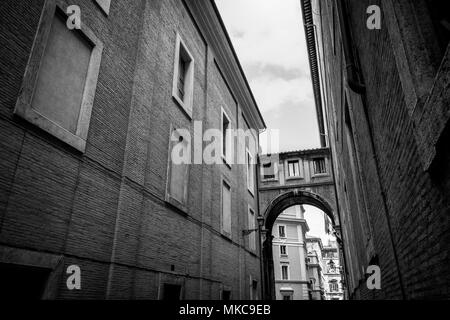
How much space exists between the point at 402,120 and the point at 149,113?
5952 mm

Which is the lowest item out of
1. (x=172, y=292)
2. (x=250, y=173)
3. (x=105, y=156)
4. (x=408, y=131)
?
(x=172, y=292)

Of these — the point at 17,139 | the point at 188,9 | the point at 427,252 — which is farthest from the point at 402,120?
the point at 188,9

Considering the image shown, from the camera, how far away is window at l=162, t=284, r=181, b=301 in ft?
24.3

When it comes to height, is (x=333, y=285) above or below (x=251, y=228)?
below

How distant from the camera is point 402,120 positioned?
2580 millimetres

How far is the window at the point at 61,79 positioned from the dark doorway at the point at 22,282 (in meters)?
1.88

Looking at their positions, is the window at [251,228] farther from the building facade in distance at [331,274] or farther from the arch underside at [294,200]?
the building facade in distance at [331,274]

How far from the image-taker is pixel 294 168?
67.6 feet

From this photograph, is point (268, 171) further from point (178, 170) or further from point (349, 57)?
point (349, 57)

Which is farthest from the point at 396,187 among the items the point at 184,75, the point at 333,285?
the point at 333,285

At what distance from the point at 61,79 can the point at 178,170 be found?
438 cm

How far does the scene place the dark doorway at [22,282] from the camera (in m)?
3.83

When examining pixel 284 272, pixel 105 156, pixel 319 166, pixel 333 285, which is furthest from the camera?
pixel 333 285

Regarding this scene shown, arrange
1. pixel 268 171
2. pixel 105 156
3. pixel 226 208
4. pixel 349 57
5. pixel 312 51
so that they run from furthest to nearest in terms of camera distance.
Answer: pixel 268 171 → pixel 312 51 → pixel 226 208 → pixel 105 156 → pixel 349 57
